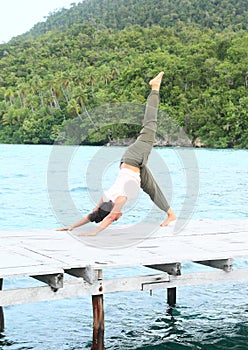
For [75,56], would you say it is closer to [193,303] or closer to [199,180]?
[199,180]

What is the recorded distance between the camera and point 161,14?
90625mm

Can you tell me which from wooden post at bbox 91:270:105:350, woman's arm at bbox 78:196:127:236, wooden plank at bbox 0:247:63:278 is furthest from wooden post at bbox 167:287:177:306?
wooden plank at bbox 0:247:63:278

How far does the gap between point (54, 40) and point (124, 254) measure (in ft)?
251

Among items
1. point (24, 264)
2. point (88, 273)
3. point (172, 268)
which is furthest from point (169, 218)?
point (24, 264)

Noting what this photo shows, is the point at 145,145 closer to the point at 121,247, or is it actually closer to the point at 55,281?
the point at 121,247

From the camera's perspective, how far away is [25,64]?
7694cm

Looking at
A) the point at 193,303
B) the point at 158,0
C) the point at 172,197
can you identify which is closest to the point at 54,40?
the point at 158,0

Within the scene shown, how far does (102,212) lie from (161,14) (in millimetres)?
85792

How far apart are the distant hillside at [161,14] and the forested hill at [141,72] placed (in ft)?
0.42

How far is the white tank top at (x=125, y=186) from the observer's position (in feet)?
23.7

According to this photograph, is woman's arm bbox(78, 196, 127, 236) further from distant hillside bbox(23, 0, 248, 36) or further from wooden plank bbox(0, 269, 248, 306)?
distant hillside bbox(23, 0, 248, 36)

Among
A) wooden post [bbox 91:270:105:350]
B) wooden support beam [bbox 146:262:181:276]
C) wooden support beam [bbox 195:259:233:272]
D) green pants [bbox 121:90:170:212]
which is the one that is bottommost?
wooden post [bbox 91:270:105:350]

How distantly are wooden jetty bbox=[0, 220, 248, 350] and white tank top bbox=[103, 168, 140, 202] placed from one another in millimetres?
393

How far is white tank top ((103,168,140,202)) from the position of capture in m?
7.22
